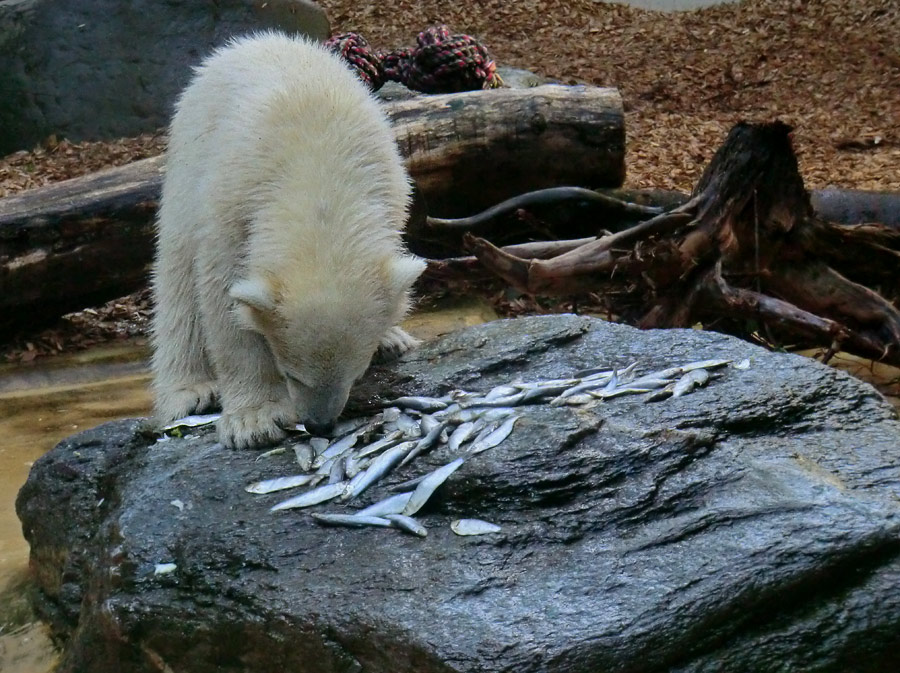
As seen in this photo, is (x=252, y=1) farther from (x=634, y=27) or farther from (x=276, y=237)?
(x=276, y=237)

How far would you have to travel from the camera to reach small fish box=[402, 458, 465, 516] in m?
2.78

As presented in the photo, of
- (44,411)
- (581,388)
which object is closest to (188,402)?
(581,388)

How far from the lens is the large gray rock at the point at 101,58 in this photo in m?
9.20

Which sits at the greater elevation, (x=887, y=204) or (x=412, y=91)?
(x=412, y=91)

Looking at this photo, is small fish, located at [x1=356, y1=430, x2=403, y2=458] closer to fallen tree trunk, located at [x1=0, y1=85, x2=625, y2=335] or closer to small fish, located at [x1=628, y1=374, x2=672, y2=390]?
small fish, located at [x1=628, y1=374, x2=672, y2=390]

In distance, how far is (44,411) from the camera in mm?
5695

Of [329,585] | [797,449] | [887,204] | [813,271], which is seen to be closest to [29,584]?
[329,585]

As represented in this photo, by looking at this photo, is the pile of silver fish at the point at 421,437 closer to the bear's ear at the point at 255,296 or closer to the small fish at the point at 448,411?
the small fish at the point at 448,411

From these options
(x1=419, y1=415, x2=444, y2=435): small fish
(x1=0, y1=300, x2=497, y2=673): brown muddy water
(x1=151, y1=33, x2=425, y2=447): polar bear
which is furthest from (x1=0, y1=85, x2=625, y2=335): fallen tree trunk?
(x1=419, y1=415, x2=444, y2=435): small fish

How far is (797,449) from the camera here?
115 inches

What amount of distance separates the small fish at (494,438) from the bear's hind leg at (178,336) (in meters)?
1.47

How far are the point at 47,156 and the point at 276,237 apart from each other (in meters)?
6.87

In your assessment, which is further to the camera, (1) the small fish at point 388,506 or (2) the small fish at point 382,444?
(2) the small fish at point 382,444

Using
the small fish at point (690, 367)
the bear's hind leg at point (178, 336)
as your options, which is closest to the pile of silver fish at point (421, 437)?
the small fish at point (690, 367)
